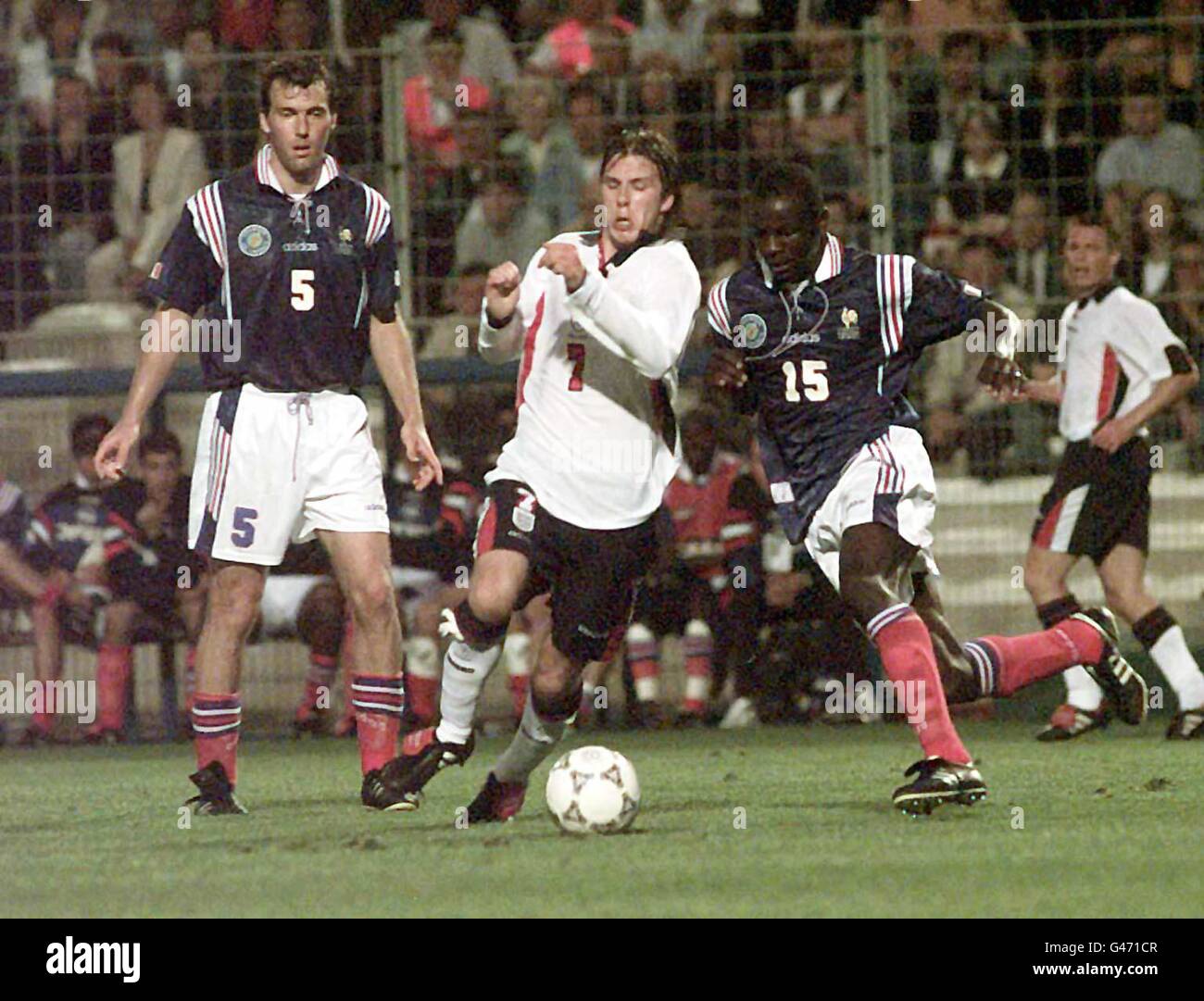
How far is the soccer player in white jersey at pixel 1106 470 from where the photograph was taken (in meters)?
9.60

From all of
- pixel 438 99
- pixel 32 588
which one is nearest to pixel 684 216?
pixel 438 99

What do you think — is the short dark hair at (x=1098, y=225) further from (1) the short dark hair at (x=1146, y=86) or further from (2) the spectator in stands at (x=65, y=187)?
(2) the spectator in stands at (x=65, y=187)

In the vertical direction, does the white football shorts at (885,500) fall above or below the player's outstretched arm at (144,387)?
below

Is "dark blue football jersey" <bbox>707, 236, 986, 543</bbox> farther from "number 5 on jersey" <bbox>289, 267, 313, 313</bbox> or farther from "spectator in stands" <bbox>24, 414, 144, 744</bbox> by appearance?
"spectator in stands" <bbox>24, 414, 144, 744</bbox>

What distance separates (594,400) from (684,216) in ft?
15.1

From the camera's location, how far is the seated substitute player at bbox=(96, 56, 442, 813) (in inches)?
275

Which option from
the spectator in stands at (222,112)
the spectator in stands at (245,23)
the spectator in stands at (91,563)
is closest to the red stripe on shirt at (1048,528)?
the spectator in stands at (91,563)

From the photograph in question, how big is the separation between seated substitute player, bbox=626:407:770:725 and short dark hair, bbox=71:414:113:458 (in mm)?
2785

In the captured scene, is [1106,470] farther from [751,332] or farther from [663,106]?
[663,106]

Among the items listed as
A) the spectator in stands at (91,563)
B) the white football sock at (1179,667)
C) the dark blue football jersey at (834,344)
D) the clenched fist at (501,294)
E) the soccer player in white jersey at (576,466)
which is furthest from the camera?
the spectator in stands at (91,563)

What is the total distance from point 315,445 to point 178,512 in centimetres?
412

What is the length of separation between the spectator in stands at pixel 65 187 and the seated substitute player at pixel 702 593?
334cm

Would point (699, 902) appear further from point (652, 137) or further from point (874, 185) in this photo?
point (874, 185)

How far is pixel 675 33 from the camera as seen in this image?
12.3 m
